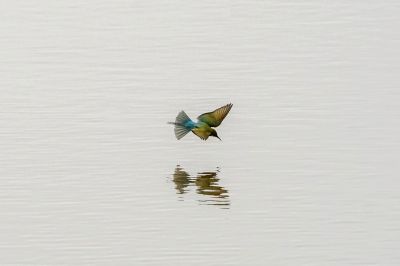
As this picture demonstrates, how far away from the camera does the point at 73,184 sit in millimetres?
19406

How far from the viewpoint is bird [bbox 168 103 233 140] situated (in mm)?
21125

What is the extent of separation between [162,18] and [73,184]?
50.3 ft

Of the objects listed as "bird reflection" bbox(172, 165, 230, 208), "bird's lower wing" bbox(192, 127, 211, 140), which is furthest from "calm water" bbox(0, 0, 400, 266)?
"bird's lower wing" bbox(192, 127, 211, 140)

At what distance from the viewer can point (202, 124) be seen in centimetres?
2117

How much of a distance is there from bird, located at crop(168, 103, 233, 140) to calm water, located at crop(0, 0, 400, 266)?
349 mm

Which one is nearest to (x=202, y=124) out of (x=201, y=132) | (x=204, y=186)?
(x=201, y=132)

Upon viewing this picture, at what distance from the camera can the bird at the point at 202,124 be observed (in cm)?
2112

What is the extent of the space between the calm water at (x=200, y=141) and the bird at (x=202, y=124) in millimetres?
349

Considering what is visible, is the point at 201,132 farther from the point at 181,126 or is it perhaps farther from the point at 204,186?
the point at 204,186

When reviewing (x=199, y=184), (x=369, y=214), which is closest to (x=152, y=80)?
(x=199, y=184)

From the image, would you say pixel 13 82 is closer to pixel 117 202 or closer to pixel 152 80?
pixel 152 80

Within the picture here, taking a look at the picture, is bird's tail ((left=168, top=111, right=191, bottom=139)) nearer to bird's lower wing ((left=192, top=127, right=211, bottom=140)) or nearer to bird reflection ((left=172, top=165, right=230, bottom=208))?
bird's lower wing ((left=192, top=127, right=211, bottom=140))

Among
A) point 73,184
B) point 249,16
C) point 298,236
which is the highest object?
point 249,16

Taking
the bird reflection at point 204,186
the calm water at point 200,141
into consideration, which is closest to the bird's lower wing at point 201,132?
the calm water at point 200,141
